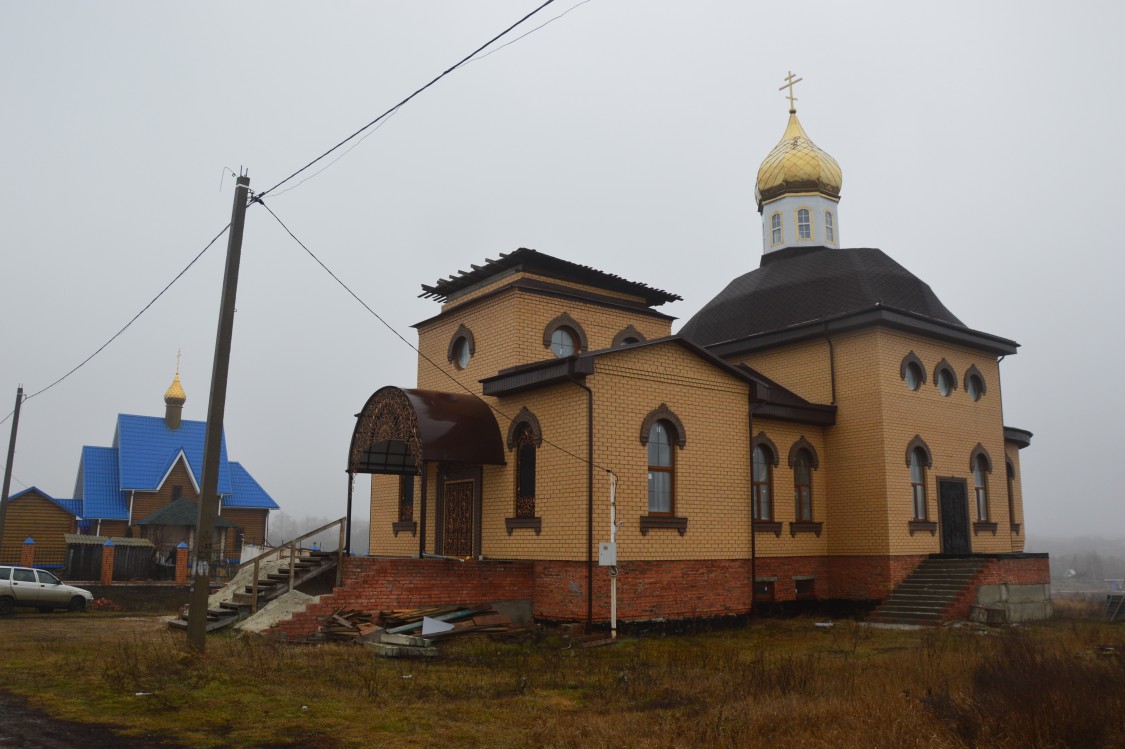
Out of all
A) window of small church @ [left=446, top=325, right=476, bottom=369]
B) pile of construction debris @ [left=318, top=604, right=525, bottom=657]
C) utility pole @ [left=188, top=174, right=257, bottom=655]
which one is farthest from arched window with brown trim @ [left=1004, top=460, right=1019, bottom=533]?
utility pole @ [left=188, top=174, right=257, bottom=655]

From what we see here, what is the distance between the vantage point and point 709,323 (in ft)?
83.1

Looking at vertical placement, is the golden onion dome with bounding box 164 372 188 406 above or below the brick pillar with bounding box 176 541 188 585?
above

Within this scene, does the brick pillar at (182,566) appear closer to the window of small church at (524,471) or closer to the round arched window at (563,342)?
the window of small church at (524,471)

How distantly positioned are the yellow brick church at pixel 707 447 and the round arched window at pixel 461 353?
5cm

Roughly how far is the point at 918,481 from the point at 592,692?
43.2 feet

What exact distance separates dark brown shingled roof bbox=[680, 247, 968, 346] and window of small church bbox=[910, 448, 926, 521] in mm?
3226

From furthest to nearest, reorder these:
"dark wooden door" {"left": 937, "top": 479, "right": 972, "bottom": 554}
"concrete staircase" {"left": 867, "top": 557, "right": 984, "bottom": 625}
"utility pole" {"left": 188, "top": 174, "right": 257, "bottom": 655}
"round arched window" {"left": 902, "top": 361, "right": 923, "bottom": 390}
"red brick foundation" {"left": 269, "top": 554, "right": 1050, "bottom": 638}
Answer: "dark wooden door" {"left": 937, "top": 479, "right": 972, "bottom": 554}
"round arched window" {"left": 902, "top": 361, "right": 923, "bottom": 390}
"concrete staircase" {"left": 867, "top": 557, "right": 984, "bottom": 625}
"red brick foundation" {"left": 269, "top": 554, "right": 1050, "bottom": 638}
"utility pole" {"left": 188, "top": 174, "right": 257, "bottom": 655}

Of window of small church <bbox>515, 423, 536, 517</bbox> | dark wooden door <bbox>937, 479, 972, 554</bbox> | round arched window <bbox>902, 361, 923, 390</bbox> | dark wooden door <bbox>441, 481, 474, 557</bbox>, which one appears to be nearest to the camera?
window of small church <bbox>515, 423, 536, 517</bbox>

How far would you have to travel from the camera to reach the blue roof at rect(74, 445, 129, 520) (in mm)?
36531

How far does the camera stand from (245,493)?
133ft

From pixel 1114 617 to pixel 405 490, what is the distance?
A: 1618 cm

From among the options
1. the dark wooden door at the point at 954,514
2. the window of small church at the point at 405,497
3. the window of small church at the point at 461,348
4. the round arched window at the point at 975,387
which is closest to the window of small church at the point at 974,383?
the round arched window at the point at 975,387

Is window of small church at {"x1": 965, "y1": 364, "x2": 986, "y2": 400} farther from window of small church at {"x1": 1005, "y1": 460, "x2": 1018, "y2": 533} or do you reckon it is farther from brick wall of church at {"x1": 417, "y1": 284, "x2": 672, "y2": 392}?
brick wall of church at {"x1": 417, "y1": 284, "x2": 672, "y2": 392}

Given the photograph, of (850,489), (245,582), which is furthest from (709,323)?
(245,582)
